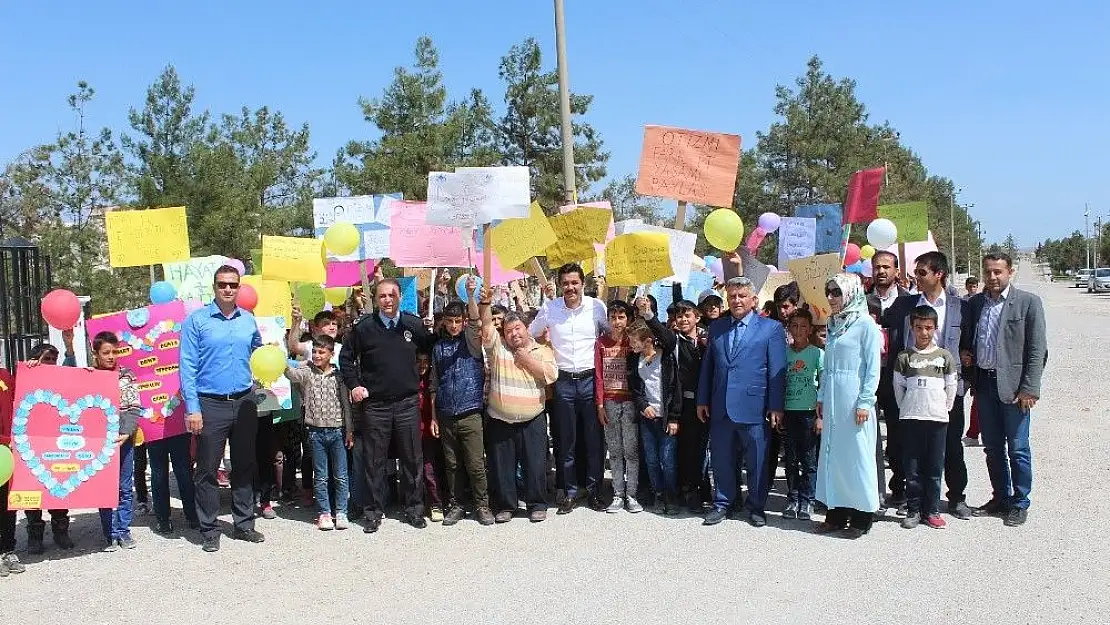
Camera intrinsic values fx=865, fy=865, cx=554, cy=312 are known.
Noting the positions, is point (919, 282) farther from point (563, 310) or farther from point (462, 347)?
point (462, 347)

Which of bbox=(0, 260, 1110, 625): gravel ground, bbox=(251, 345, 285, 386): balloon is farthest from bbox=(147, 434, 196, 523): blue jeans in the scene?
bbox=(251, 345, 285, 386): balloon

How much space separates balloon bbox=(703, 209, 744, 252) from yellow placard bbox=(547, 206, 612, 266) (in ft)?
3.43

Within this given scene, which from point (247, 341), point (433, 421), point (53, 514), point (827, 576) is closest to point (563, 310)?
point (433, 421)

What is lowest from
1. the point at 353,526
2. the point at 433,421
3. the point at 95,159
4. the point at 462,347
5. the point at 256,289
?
the point at 353,526

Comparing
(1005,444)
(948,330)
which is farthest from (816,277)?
(1005,444)

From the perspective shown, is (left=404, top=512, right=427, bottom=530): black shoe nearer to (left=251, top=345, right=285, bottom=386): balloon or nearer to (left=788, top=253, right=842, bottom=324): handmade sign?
(left=251, top=345, right=285, bottom=386): balloon

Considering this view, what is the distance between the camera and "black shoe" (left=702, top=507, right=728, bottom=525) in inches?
237

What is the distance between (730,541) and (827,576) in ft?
2.77

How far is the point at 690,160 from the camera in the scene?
7273mm

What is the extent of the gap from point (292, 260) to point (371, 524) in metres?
2.28

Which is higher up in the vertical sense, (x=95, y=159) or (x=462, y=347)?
(x=95, y=159)

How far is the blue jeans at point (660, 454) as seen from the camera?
636cm

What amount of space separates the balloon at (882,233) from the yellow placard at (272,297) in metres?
5.35

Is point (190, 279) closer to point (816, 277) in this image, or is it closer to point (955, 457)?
point (816, 277)
